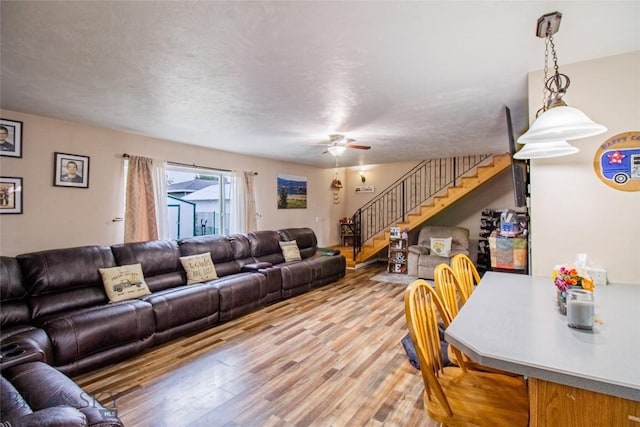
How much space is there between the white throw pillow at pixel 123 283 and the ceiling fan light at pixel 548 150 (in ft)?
12.5

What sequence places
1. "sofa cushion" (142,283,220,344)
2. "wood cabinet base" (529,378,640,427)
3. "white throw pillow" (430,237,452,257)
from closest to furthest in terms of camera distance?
"wood cabinet base" (529,378,640,427) < "sofa cushion" (142,283,220,344) < "white throw pillow" (430,237,452,257)

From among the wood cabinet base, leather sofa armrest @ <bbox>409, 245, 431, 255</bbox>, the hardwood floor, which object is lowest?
the hardwood floor

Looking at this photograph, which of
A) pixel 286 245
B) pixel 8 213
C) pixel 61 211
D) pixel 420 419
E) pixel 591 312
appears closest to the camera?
pixel 591 312

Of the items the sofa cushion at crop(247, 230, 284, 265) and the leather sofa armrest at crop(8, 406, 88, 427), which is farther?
the sofa cushion at crop(247, 230, 284, 265)

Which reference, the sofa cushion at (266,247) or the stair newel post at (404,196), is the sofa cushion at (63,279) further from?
the stair newel post at (404,196)

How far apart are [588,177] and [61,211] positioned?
500 centimetres

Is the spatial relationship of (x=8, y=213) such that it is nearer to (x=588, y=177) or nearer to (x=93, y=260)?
(x=93, y=260)

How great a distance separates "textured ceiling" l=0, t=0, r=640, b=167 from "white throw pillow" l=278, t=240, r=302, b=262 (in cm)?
255

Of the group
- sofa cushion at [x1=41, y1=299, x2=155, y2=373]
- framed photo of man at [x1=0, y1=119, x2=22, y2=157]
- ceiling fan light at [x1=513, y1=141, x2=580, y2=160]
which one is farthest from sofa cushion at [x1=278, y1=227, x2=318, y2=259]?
ceiling fan light at [x1=513, y1=141, x2=580, y2=160]

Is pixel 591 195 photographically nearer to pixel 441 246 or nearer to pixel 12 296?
pixel 441 246

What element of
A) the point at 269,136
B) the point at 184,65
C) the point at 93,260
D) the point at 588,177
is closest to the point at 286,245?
the point at 269,136

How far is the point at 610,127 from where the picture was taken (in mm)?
2004

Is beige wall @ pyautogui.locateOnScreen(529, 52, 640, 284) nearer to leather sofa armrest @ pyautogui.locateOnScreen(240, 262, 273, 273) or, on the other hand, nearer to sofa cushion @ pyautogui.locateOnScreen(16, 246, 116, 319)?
leather sofa armrest @ pyautogui.locateOnScreen(240, 262, 273, 273)

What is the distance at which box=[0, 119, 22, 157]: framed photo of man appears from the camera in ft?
9.78
